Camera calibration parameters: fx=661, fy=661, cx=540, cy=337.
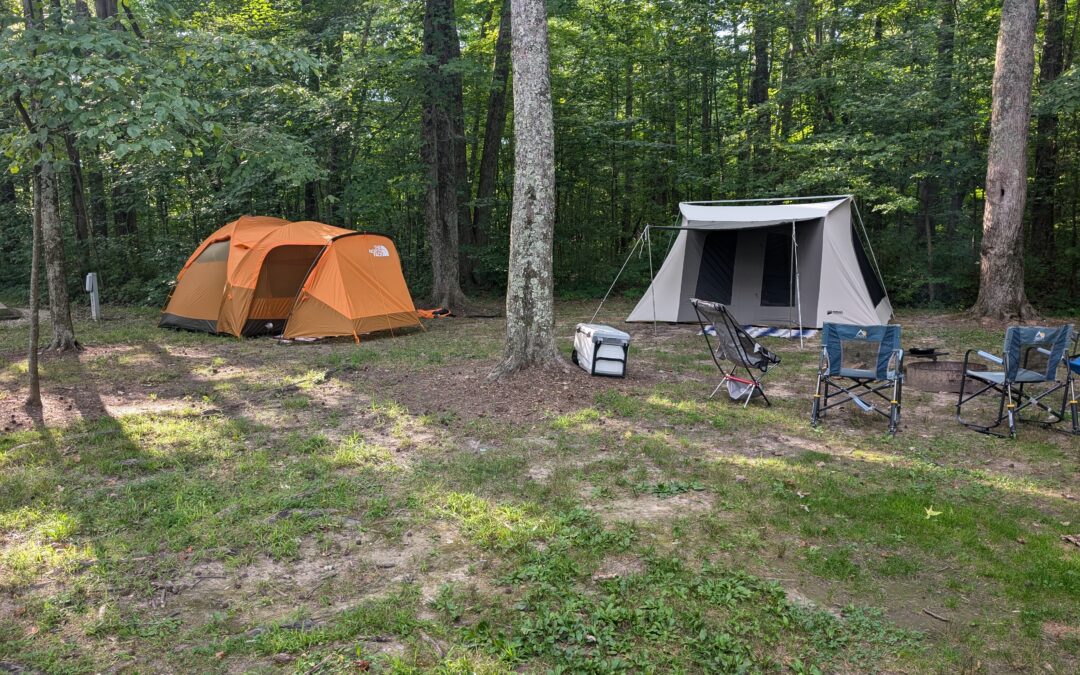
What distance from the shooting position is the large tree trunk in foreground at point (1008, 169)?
28.2 feet

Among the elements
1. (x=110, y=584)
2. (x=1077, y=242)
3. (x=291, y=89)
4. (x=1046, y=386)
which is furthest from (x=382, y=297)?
(x=1077, y=242)

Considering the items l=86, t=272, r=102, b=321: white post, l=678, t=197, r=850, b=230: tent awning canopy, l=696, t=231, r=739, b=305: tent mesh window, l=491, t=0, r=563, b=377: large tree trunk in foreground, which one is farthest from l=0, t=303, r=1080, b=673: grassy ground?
l=86, t=272, r=102, b=321: white post

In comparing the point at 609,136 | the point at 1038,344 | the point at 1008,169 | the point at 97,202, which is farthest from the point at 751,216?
the point at 97,202

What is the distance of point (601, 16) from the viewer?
45.8 ft

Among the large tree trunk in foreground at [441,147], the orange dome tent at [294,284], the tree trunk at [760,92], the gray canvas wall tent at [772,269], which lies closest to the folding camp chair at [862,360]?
the gray canvas wall tent at [772,269]

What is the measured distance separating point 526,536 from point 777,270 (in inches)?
306

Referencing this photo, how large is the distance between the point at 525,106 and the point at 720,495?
12.2 feet

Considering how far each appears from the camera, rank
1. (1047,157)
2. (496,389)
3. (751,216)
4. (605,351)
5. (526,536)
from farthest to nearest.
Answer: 1. (1047,157)
2. (751,216)
3. (605,351)
4. (496,389)
5. (526,536)

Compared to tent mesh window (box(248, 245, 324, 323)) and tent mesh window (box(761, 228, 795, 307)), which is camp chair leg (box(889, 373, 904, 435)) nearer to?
tent mesh window (box(761, 228, 795, 307))

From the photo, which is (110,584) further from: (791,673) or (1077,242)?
(1077,242)

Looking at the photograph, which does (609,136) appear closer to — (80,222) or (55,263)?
(55,263)

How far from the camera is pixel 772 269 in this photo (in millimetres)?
9727

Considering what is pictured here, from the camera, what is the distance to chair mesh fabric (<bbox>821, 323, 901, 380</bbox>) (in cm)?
484

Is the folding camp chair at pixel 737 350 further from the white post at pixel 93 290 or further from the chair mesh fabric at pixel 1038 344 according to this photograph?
the white post at pixel 93 290
